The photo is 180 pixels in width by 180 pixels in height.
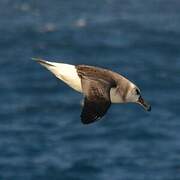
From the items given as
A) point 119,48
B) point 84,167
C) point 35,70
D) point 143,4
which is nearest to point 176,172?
point 84,167

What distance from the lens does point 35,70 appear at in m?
53.2

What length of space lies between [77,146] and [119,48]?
16484 mm

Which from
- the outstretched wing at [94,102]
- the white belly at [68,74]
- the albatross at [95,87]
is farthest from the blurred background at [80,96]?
the outstretched wing at [94,102]

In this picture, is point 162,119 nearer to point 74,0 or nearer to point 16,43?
point 16,43

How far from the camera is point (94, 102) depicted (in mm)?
14773

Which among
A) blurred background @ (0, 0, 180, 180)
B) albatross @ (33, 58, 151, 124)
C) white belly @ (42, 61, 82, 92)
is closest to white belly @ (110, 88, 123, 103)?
albatross @ (33, 58, 151, 124)

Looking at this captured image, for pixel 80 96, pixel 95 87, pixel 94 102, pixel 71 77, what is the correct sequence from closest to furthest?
pixel 94 102, pixel 95 87, pixel 71 77, pixel 80 96

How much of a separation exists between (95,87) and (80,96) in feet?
108

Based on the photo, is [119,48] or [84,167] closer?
[84,167]

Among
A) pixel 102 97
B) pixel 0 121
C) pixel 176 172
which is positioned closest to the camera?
pixel 102 97

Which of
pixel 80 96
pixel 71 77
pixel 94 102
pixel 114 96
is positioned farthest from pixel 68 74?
pixel 80 96

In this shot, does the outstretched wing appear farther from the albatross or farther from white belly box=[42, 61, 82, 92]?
white belly box=[42, 61, 82, 92]

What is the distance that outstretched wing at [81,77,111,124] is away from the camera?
14703 millimetres

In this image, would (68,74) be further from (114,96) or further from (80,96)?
(80,96)
